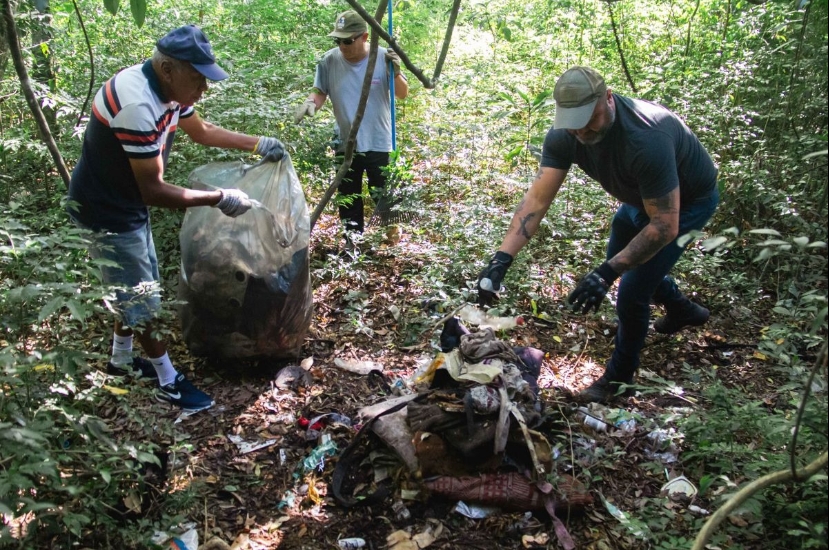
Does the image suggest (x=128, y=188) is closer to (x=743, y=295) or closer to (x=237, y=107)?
(x=237, y=107)

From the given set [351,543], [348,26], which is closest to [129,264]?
[351,543]

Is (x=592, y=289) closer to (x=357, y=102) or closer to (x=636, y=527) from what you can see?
(x=636, y=527)

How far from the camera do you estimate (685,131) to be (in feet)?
9.26

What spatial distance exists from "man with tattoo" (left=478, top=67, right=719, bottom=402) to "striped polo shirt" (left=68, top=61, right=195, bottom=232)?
169cm

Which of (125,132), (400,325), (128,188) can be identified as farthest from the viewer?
(400,325)

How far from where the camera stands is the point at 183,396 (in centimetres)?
308

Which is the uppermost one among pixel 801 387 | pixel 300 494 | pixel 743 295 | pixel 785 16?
pixel 785 16

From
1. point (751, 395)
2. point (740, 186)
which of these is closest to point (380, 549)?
point (751, 395)

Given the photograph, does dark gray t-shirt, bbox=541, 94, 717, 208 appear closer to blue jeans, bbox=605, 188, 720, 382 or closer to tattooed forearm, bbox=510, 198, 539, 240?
blue jeans, bbox=605, 188, 720, 382

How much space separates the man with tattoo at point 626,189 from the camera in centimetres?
258

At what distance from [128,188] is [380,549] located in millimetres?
1966

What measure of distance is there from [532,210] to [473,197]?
169cm

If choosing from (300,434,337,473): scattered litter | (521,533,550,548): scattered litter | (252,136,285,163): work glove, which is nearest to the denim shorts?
(252,136,285,163): work glove

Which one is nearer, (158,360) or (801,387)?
(801,387)
